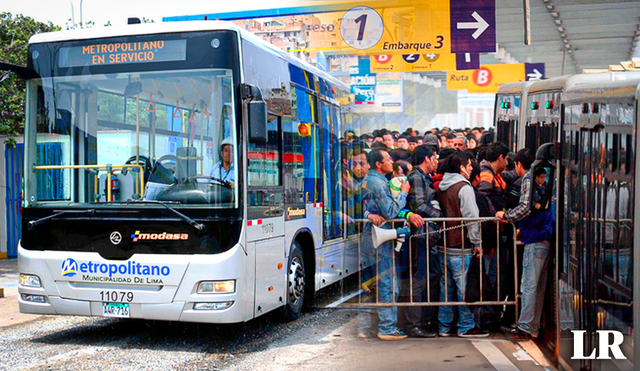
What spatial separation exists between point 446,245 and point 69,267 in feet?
12.3

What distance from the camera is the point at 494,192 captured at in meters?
8.57

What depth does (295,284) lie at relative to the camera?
924cm

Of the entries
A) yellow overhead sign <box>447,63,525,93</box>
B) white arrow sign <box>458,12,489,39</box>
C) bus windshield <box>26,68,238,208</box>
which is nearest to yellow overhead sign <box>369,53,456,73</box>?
white arrow sign <box>458,12,489,39</box>

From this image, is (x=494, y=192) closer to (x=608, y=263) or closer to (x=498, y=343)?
(x=498, y=343)

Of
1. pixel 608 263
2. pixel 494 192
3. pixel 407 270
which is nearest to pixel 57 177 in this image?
pixel 407 270

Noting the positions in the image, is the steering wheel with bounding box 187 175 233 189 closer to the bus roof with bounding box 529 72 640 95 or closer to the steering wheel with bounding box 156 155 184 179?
the steering wheel with bounding box 156 155 184 179

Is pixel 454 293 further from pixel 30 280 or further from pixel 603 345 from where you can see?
pixel 30 280

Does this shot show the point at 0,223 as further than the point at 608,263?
Yes

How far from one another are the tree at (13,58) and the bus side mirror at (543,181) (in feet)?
34.8

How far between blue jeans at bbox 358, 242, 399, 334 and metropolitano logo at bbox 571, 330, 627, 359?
226 centimetres

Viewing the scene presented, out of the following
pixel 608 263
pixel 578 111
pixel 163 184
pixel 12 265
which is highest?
pixel 578 111

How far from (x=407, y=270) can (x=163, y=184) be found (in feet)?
8.78

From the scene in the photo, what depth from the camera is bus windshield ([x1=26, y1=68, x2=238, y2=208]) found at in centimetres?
755

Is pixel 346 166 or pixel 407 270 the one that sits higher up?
pixel 346 166
